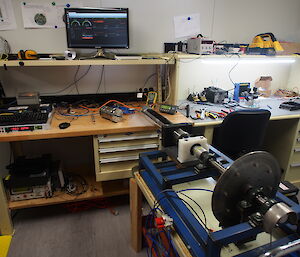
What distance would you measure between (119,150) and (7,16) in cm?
157

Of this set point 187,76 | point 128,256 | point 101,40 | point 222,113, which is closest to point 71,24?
point 101,40

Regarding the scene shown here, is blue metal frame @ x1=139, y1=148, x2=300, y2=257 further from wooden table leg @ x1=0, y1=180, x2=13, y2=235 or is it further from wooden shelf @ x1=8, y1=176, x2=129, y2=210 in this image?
wooden table leg @ x1=0, y1=180, x2=13, y2=235

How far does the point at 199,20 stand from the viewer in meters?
2.45

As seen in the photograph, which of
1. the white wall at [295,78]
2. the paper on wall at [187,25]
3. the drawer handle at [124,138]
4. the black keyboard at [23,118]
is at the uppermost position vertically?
the paper on wall at [187,25]

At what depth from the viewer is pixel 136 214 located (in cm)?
150

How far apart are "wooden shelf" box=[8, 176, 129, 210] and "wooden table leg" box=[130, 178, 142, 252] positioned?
0.52m

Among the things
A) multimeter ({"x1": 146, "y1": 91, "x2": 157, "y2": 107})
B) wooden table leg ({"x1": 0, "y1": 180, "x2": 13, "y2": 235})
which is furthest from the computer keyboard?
wooden table leg ({"x1": 0, "y1": 180, "x2": 13, "y2": 235})

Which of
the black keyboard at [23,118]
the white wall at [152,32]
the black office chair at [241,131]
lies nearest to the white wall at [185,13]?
the white wall at [152,32]

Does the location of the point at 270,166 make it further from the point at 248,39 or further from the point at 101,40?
the point at 248,39

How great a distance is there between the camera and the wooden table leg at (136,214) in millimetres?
1434

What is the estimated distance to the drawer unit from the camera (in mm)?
1802

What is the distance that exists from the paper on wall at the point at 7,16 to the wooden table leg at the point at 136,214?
180 cm

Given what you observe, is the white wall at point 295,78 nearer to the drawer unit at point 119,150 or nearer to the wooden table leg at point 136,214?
the drawer unit at point 119,150

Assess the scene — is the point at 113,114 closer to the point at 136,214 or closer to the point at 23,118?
the point at 23,118
